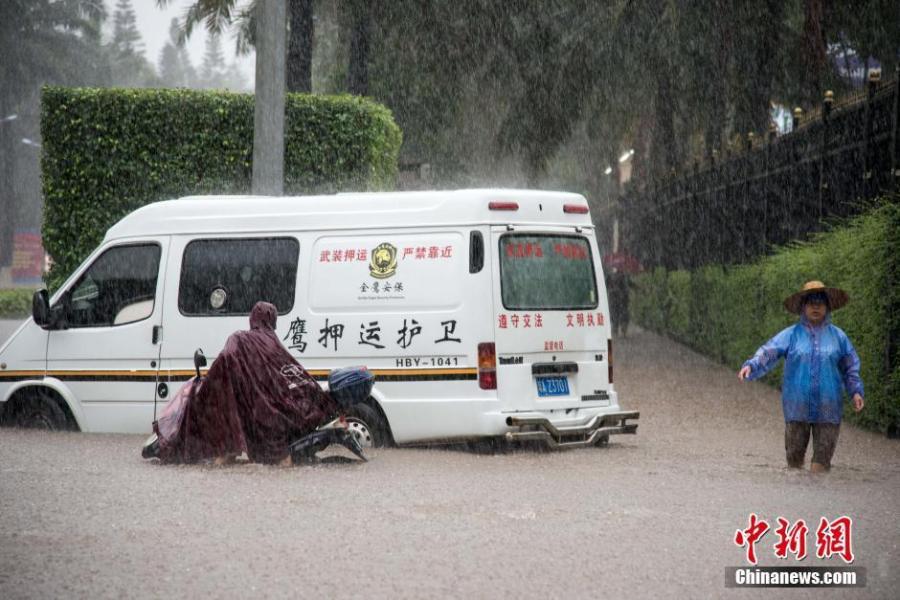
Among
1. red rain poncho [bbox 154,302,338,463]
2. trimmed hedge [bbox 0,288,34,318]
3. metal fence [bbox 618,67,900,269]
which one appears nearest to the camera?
red rain poncho [bbox 154,302,338,463]

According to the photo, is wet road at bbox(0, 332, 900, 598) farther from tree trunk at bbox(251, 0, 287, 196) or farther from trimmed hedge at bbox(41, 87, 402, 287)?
trimmed hedge at bbox(41, 87, 402, 287)

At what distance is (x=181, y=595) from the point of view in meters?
5.90

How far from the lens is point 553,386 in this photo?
1084 cm

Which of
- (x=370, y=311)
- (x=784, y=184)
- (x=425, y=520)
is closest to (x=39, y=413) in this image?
(x=370, y=311)

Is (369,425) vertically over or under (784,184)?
under

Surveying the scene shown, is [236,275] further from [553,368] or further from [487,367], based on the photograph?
[553,368]

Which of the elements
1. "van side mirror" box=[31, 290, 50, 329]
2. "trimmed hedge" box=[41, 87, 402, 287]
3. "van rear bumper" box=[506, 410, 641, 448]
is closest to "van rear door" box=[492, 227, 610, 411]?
"van rear bumper" box=[506, 410, 641, 448]

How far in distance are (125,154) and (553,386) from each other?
6850mm

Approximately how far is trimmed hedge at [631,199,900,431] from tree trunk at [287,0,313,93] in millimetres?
7561

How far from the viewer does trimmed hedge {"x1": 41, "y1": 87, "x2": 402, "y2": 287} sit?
15.0 metres

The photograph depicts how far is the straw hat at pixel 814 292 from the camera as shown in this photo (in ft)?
32.3

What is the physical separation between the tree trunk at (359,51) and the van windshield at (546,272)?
1287cm

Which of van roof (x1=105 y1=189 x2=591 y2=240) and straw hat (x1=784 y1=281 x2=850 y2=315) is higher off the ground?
van roof (x1=105 y1=189 x2=591 y2=240)

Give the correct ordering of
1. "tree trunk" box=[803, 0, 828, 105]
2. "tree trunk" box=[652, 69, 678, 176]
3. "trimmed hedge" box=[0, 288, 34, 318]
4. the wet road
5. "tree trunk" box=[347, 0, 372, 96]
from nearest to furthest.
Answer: the wet road < "tree trunk" box=[803, 0, 828, 105] < "tree trunk" box=[347, 0, 372, 96] < "tree trunk" box=[652, 69, 678, 176] < "trimmed hedge" box=[0, 288, 34, 318]
